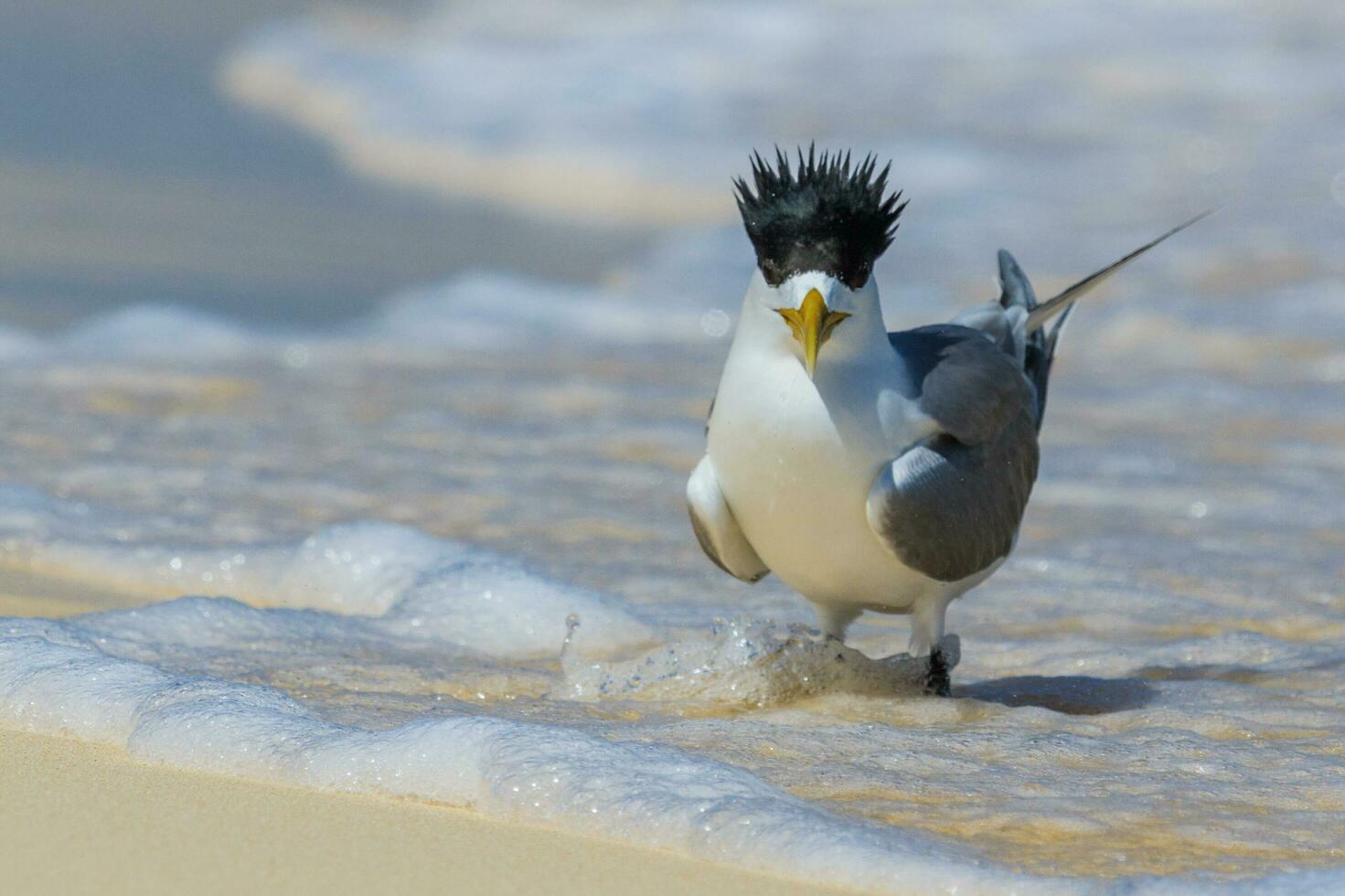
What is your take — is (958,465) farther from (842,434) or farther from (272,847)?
(272,847)

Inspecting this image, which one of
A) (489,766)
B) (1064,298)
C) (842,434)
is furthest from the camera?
(1064,298)

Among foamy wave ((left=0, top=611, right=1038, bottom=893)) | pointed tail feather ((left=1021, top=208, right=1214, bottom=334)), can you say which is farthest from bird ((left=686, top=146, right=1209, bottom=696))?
foamy wave ((left=0, top=611, right=1038, bottom=893))

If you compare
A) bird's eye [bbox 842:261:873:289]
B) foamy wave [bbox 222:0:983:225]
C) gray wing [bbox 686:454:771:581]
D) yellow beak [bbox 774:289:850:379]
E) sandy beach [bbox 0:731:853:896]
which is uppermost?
foamy wave [bbox 222:0:983:225]

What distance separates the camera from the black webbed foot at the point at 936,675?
396cm

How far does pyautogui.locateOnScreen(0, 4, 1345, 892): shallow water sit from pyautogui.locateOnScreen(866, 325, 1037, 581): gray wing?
0.33 metres

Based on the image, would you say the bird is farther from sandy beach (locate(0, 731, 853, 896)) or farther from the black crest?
sandy beach (locate(0, 731, 853, 896))

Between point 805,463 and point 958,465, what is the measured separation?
363mm

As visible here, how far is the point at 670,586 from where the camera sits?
16.8ft

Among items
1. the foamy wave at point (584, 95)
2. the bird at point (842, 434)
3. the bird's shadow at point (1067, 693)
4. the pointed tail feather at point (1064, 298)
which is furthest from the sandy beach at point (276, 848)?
the foamy wave at point (584, 95)

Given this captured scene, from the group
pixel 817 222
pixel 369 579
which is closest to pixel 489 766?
pixel 817 222

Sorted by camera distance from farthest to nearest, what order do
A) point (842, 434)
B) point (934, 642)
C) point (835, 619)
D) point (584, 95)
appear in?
point (584, 95), point (835, 619), point (934, 642), point (842, 434)

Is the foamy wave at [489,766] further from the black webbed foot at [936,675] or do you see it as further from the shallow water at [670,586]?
the black webbed foot at [936,675]

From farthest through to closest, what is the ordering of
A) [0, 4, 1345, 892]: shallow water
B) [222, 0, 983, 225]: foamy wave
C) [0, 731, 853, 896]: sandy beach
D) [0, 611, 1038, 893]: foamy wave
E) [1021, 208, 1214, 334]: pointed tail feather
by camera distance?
[222, 0, 983, 225]: foamy wave, [1021, 208, 1214, 334]: pointed tail feather, [0, 4, 1345, 892]: shallow water, [0, 611, 1038, 893]: foamy wave, [0, 731, 853, 896]: sandy beach

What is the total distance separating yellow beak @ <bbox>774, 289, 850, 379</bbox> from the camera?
3.54m
